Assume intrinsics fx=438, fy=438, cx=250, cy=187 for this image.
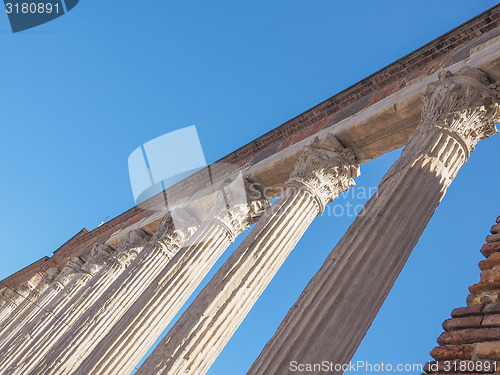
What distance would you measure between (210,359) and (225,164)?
29.1ft

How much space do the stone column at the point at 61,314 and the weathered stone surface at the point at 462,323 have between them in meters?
11.6

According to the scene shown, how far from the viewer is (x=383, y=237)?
579 centimetres

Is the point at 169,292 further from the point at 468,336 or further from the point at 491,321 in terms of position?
the point at 491,321

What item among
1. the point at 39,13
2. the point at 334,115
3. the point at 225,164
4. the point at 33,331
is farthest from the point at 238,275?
the point at 39,13

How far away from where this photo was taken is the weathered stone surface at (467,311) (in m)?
4.07

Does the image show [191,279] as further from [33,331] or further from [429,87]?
[33,331]

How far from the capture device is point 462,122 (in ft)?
23.7

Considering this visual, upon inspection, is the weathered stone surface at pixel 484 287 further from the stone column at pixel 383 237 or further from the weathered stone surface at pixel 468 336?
the stone column at pixel 383 237

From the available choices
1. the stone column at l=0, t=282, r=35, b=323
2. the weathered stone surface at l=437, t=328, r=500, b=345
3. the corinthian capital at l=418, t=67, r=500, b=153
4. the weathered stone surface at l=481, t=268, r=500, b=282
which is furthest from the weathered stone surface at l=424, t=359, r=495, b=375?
the stone column at l=0, t=282, r=35, b=323

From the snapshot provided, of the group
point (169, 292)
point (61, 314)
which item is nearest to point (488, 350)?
point (169, 292)

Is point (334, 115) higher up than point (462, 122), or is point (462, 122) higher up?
point (334, 115)

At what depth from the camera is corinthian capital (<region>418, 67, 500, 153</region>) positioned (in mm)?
7230

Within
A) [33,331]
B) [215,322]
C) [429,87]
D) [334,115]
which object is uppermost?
[334,115]

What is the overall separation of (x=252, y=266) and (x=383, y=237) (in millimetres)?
2921
